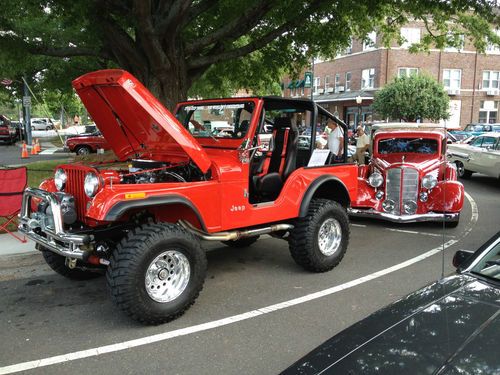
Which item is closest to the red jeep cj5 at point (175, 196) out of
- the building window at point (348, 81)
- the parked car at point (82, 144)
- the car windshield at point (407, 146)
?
the car windshield at point (407, 146)

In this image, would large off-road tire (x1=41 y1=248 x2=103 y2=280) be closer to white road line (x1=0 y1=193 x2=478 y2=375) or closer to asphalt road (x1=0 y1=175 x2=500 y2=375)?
asphalt road (x1=0 y1=175 x2=500 y2=375)

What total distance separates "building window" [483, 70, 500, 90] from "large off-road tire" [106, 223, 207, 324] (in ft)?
142

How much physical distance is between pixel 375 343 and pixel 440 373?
37cm

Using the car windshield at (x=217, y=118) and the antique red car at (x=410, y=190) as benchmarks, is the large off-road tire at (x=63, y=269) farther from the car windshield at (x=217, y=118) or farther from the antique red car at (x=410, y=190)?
the antique red car at (x=410, y=190)

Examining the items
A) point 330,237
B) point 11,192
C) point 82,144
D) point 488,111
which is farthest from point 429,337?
point 488,111

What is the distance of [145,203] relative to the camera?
4.18 meters

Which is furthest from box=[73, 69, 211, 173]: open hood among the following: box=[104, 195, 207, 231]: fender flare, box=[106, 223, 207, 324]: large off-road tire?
box=[106, 223, 207, 324]: large off-road tire

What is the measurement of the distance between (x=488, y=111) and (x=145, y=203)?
43624mm

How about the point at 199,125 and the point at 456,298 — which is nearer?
the point at 456,298

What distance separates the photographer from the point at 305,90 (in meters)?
49.2

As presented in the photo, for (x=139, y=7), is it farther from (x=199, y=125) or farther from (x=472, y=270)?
(x=472, y=270)

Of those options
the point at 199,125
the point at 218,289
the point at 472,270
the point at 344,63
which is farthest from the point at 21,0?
the point at 344,63

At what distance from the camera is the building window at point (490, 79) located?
40781 millimetres

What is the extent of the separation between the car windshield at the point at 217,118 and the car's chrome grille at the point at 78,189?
1643 millimetres
